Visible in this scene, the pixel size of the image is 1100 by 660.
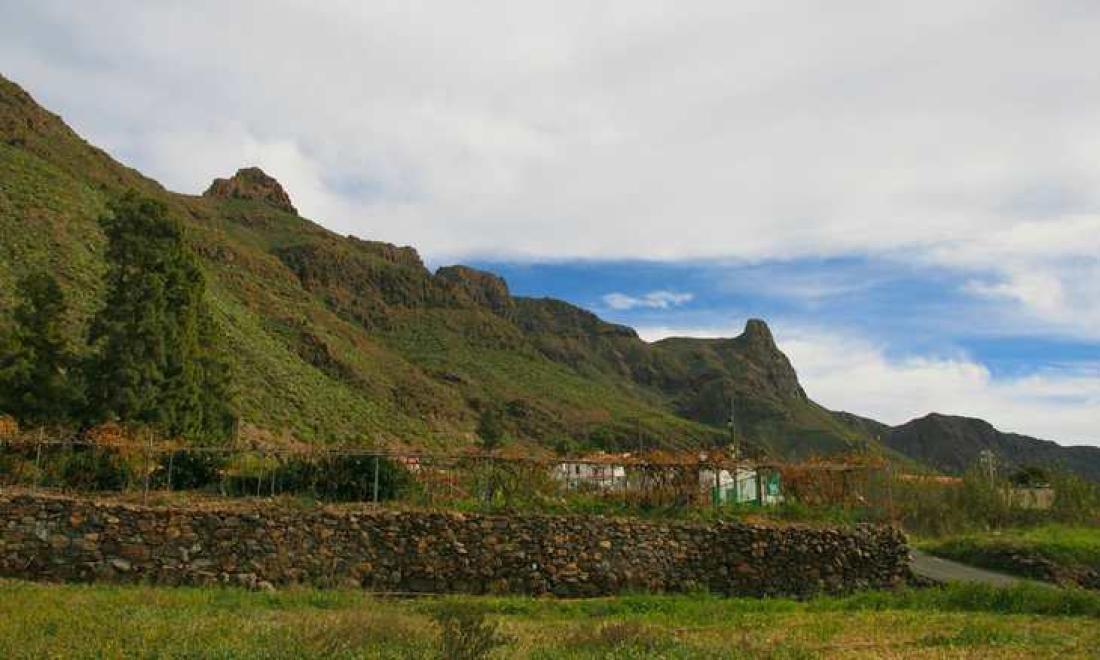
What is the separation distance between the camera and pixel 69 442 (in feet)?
58.1

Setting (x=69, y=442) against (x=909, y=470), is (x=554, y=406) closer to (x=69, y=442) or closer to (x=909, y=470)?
(x=909, y=470)

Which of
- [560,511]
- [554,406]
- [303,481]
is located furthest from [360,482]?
[554,406]

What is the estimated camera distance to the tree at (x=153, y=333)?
25.9 m

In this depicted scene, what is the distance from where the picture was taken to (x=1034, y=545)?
21109 millimetres

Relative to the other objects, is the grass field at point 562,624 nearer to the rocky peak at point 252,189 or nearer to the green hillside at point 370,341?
the green hillside at point 370,341

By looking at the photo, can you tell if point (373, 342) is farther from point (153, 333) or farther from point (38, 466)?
point (38, 466)

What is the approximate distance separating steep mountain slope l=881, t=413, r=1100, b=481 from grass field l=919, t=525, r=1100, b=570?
13481 cm

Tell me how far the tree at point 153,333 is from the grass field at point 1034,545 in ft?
70.8

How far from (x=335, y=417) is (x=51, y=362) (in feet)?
88.7

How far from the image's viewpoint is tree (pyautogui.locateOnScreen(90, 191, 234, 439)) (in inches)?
1018

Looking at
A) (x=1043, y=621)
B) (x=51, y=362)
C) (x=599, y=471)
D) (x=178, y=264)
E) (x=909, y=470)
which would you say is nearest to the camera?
(x=1043, y=621)

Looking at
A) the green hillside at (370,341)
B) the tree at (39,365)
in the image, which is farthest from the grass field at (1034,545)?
the tree at (39,365)

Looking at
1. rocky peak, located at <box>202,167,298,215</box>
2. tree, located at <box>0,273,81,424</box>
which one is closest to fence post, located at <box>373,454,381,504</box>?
tree, located at <box>0,273,81,424</box>

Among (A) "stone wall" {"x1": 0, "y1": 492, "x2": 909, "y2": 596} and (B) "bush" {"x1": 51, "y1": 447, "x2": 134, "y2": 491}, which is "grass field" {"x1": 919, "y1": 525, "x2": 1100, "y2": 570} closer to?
(A) "stone wall" {"x1": 0, "y1": 492, "x2": 909, "y2": 596}
